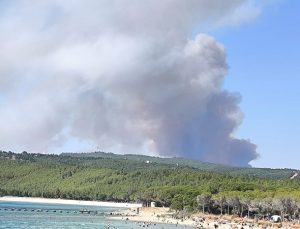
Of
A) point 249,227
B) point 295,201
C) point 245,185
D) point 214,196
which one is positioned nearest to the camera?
point 249,227

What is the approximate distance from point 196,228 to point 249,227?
38.2 ft

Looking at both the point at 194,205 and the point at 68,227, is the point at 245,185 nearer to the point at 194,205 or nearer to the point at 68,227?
the point at 194,205

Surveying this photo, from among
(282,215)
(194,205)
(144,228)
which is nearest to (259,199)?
(282,215)

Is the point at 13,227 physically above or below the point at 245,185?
below

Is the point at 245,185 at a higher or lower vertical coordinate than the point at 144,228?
higher

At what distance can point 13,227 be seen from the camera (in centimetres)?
13025

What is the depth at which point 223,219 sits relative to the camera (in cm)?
15312

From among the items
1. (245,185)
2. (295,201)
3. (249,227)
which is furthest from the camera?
(245,185)

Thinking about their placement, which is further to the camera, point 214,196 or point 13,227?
point 214,196

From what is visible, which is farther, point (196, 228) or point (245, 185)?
point (245, 185)

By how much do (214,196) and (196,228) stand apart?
4552cm

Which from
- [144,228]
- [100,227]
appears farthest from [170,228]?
[100,227]

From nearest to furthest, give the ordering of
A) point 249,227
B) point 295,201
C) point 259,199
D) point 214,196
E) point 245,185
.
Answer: point 249,227
point 295,201
point 259,199
point 214,196
point 245,185

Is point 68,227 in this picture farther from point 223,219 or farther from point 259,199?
point 259,199
